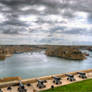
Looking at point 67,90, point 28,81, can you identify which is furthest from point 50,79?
point 67,90

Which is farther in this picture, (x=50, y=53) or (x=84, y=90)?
(x=50, y=53)

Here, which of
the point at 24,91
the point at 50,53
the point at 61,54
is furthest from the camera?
the point at 50,53

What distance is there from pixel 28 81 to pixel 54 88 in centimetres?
291

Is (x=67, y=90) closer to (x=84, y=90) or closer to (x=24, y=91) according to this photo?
(x=84, y=90)

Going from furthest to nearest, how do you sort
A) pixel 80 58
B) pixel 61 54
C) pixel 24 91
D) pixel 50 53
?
pixel 50 53
pixel 61 54
pixel 80 58
pixel 24 91

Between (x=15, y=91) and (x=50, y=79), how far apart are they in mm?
4343

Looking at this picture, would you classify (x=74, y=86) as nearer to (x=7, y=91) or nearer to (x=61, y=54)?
(x=7, y=91)

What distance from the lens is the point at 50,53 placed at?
7925cm

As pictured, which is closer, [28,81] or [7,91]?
[7,91]

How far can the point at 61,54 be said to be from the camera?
227 feet

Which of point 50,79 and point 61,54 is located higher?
point 50,79

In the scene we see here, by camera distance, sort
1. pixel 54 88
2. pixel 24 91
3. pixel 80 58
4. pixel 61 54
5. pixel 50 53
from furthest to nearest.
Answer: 1. pixel 50 53
2. pixel 61 54
3. pixel 80 58
4. pixel 54 88
5. pixel 24 91

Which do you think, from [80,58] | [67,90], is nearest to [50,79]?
[67,90]

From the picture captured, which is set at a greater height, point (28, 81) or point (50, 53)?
point (28, 81)
